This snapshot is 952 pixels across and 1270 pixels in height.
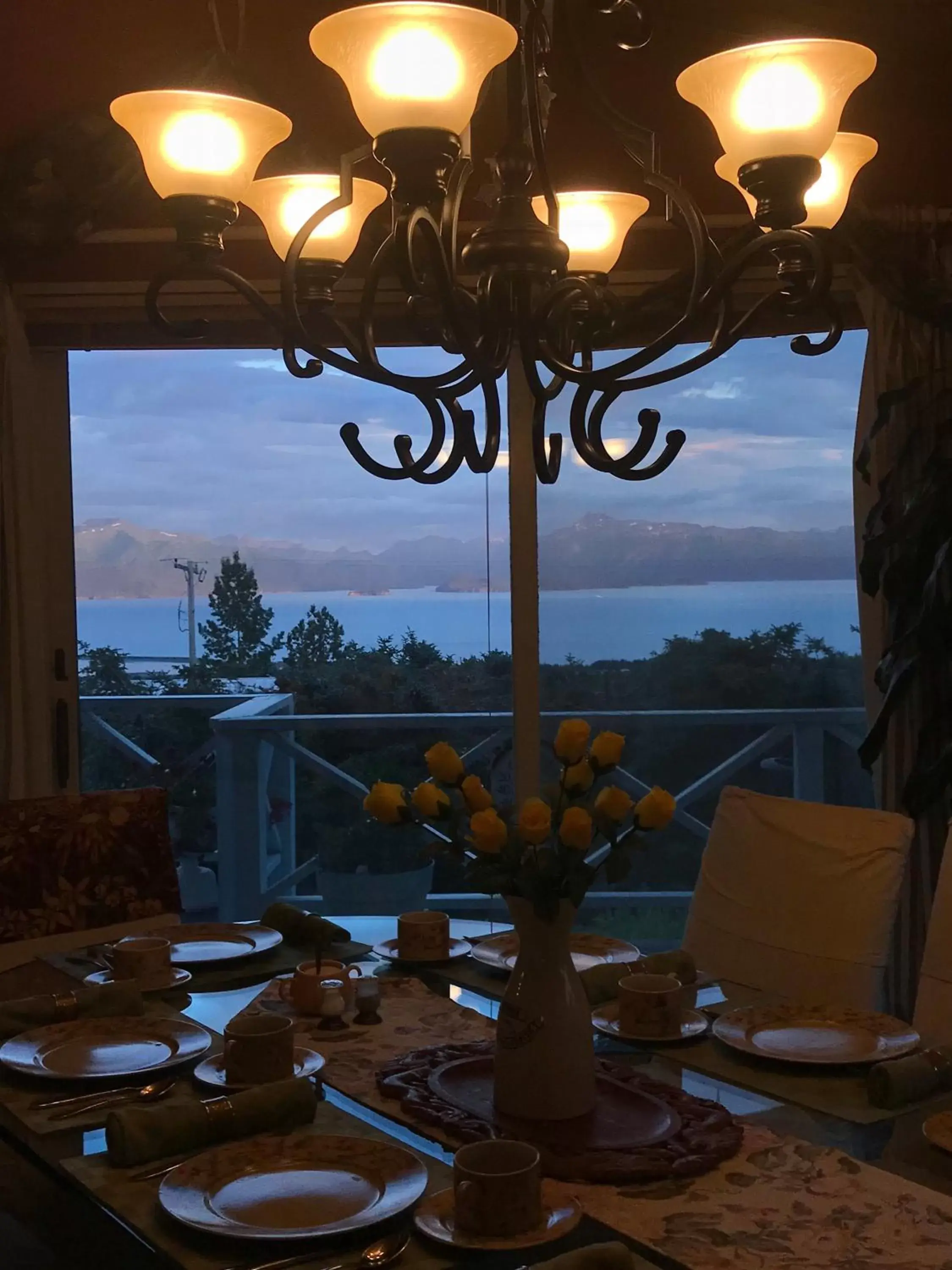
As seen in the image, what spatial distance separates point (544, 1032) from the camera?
1.43 meters

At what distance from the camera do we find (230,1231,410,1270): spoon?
3.69 ft

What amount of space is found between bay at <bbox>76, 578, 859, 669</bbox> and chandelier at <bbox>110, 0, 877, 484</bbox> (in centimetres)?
163

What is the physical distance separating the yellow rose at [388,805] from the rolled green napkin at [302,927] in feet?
2.07

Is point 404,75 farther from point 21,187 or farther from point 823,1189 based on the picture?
point 21,187

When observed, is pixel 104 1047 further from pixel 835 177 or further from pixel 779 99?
pixel 835 177

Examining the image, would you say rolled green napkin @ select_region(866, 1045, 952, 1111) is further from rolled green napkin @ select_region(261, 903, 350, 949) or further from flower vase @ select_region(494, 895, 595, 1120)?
rolled green napkin @ select_region(261, 903, 350, 949)

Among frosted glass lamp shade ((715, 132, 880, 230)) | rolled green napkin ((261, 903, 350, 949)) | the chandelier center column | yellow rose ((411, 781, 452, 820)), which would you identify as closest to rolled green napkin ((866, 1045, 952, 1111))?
yellow rose ((411, 781, 452, 820))

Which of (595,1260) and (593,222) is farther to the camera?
(593,222)

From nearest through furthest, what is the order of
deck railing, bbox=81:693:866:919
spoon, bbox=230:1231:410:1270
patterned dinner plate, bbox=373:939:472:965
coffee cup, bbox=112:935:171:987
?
spoon, bbox=230:1231:410:1270
coffee cup, bbox=112:935:171:987
patterned dinner plate, bbox=373:939:472:965
deck railing, bbox=81:693:866:919

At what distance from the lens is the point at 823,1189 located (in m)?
1.25

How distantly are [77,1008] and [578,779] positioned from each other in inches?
32.3

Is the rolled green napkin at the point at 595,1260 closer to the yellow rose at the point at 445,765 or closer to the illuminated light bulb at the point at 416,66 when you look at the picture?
the yellow rose at the point at 445,765

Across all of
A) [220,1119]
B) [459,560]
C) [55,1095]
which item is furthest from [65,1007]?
[459,560]

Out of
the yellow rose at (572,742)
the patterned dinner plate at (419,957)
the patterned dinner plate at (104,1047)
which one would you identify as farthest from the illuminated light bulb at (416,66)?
the patterned dinner plate at (419,957)
